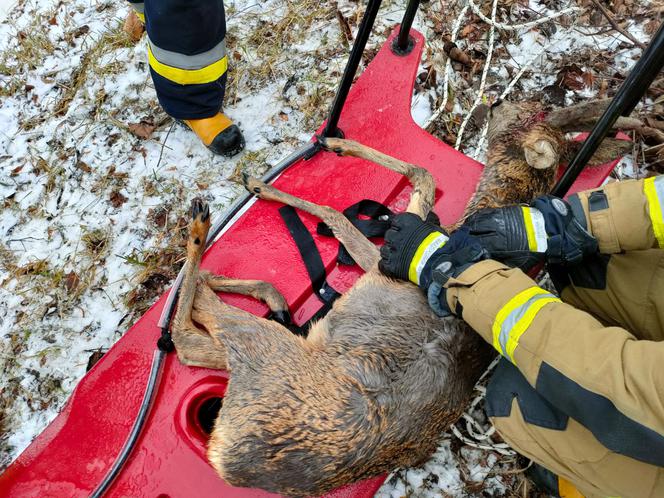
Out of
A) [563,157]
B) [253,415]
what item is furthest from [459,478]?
[563,157]

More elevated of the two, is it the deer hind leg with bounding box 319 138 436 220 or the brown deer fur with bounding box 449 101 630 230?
the brown deer fur with bounding box 449 101 630 230

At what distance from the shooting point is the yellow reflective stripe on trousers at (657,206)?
2.29 m

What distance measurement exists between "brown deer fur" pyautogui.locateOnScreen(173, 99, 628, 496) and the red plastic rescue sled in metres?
0.17

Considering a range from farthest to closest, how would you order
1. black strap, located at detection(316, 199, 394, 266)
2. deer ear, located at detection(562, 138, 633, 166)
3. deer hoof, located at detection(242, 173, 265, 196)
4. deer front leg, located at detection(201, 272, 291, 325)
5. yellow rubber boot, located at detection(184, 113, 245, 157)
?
yellow rubber boot, located at detection(184, 113, 245, 157)
deer hoof, located at detection(242, 173, 265, 196)
black strap, located at detection(316, 199, 394, 266)
deer ear, located at detection(562, 138, 633, 166)
deer front leg, located at detection(201, 272, 291, 325)

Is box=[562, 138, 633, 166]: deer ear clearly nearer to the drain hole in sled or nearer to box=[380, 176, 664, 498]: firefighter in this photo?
box=[380, 176, 664, 498]: firefighter

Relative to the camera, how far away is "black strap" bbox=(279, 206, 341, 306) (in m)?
3.22

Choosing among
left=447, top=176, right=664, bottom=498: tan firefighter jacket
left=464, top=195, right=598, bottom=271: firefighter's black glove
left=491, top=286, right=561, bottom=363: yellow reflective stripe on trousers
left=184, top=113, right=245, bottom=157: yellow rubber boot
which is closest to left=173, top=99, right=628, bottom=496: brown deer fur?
left=447, top=176, right=664, bottom=498: tan firefighter jacket

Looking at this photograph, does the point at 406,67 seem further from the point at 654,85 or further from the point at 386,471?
the point at 386,471

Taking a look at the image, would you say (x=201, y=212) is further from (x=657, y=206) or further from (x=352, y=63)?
(x=657, y=206)

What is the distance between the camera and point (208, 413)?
10.4ft

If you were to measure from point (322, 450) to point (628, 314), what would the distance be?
5.55 ft

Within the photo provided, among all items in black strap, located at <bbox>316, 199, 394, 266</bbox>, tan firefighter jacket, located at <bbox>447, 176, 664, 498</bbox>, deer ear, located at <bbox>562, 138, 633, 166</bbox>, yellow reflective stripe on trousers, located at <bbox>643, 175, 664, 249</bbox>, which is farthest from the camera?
black strap, located at <bbox>316, 199, 394, 266</bbox>

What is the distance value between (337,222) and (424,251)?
0.80m

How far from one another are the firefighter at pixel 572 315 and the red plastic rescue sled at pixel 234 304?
2.44 ft
